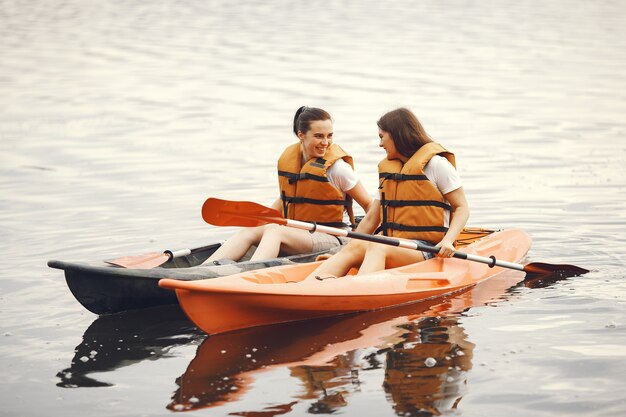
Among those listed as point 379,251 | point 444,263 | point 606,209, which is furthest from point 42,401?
point 606,209

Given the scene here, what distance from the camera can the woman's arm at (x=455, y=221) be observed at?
20.6ft

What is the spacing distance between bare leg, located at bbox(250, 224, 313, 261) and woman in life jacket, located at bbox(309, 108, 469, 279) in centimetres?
45

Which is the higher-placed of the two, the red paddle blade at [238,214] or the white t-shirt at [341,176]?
the white t-shirt at [341,176]

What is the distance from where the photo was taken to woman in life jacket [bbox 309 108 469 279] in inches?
249

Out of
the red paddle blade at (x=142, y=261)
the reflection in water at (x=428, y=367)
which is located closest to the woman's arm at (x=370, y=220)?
the reflection in water at (x=428, y=367)

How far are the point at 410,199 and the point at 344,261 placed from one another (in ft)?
1.74

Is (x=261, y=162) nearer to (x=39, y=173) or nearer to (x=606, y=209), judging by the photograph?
(x=39, y=173)

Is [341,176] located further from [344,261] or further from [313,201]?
[344,261]

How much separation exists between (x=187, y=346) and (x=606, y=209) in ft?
15.1

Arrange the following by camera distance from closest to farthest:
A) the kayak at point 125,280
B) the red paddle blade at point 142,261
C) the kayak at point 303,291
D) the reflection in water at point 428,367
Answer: the reflection in water at point 428,367 → the kayak at point 303,291 → the kayak at point 125,280 → the red paddle blade at point 142,261

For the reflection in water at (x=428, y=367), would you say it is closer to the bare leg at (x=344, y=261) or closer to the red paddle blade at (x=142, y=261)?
the bare leg at (x=344, y=261)

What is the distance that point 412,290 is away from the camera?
6309 mm

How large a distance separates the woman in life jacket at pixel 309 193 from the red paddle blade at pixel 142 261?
0.95ft

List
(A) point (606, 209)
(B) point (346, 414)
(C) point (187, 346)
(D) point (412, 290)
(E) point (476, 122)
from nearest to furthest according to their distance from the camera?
(B) point (346, 414), (C) point (187, 346), (D) point (412, 290), (A) point (606, 209), (E) point (476, 122)
